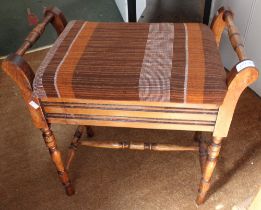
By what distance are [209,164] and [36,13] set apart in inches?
67.8

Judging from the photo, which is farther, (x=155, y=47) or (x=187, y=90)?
(x=155, y=47)

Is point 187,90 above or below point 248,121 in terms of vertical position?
above

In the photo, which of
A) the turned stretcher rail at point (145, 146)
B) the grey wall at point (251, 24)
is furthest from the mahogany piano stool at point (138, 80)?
the grey wall at point (251, 24)

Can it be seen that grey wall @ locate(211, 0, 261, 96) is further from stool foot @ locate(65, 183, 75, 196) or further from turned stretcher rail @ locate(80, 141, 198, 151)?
stool foot @ locate(65, 183, 75, 196)

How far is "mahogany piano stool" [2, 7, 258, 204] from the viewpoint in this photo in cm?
69

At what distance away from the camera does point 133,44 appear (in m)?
0.82

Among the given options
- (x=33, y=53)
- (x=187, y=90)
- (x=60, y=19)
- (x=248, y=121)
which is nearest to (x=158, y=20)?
(x=33, y=53)

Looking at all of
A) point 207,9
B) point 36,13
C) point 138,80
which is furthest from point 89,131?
point 36,13

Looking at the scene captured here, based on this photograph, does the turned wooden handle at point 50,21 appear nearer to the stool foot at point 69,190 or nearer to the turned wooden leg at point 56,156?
the turned wooden leg at point 56,156

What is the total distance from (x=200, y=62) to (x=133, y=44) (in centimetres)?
19

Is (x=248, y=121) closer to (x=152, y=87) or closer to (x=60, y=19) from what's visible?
(x=152, y=87)

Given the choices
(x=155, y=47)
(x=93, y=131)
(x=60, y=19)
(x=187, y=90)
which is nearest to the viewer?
(x=187, y=90)

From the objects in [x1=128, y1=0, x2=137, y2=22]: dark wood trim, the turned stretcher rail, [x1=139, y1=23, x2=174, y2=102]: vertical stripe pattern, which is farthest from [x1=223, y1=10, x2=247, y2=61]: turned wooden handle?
[x1=128, y1=0, x2=137, y2=22]: dark wood trim

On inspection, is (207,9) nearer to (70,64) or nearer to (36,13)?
(70,64)
